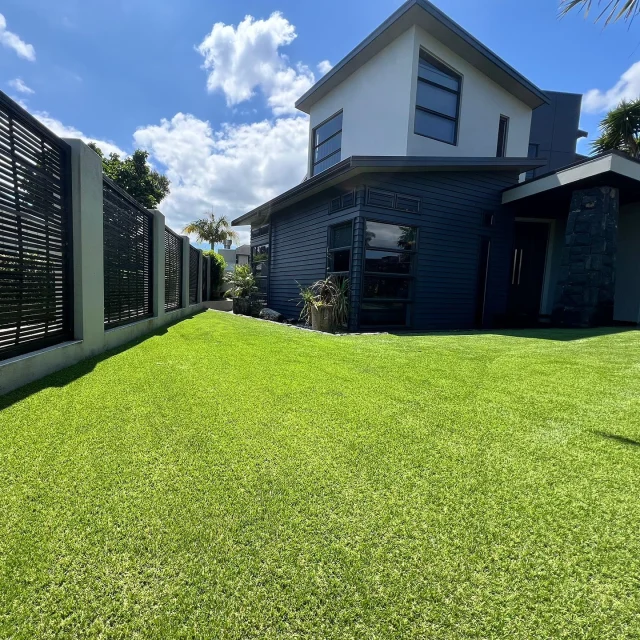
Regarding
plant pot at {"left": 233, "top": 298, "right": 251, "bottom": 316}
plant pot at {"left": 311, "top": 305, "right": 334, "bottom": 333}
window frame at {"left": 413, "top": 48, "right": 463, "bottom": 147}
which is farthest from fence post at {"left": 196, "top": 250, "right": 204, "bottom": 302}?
window frame at {"left": 413, "top": 48, "right": 463, "bottom": 147}

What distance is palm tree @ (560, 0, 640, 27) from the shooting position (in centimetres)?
304

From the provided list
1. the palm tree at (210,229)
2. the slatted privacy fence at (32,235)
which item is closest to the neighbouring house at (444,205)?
the slatted privacy fence at (32,235)

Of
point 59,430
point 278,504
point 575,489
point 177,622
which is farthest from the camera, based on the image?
point 59,430

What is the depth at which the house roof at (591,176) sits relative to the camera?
632cm

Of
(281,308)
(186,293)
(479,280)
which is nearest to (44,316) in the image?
(186,293)

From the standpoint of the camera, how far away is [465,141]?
9.23 metres

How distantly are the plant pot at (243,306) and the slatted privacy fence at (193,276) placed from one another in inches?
54.5

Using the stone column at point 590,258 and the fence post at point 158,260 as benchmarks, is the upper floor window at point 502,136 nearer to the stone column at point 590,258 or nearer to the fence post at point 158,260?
the stone column at point 590,258

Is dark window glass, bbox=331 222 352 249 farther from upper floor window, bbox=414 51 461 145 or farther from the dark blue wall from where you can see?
the dark blue wall

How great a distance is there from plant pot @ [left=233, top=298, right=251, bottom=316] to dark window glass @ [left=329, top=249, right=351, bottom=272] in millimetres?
4022

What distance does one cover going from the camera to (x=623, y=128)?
11.8 meters

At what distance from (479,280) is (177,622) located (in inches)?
349

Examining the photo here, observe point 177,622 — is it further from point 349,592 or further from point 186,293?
point 186,293

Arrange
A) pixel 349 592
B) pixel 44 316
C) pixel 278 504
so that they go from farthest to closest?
pixel 44 316 < pixel 278 504 < pixel 349 592
